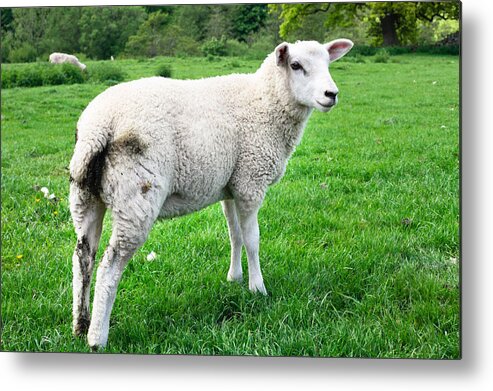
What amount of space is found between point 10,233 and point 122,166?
109 centimetres

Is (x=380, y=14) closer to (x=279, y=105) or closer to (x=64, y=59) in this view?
(x=279, y=105)

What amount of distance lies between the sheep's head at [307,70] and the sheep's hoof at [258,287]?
0.91 metres

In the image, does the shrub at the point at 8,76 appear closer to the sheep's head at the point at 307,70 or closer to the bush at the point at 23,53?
the bush at the point at 23,53

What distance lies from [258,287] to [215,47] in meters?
1.32

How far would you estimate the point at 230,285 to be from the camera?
301 cm

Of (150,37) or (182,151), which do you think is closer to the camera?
(182,151)

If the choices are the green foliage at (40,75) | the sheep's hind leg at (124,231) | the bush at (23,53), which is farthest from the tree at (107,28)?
the sheep's hind leg at (124,231)

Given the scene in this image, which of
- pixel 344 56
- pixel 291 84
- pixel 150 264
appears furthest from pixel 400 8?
pixel 150 264

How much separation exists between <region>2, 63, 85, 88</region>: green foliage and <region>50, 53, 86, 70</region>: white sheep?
0.02 m

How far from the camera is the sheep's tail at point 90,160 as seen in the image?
2420mm

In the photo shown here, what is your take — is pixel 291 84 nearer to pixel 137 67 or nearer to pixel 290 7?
pixel 290 7

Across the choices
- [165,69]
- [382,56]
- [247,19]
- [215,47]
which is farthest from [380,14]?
[165,69]

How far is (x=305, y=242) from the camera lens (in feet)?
10.5

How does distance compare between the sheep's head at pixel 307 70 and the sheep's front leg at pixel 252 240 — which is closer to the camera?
the sheep's head at pixel 307 70
